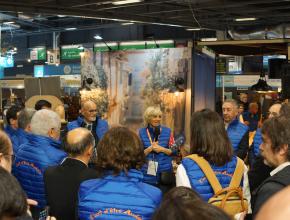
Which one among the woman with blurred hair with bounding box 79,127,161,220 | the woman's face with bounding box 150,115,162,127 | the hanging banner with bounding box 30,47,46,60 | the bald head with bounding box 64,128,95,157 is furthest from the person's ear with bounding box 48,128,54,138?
the hanging banner with bounding box 30,47,46,60

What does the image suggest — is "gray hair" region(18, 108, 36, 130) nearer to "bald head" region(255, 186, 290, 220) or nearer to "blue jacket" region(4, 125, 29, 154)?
"blue jacket" region(4, 125, 29, 154)

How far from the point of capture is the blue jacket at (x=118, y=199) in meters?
2.37

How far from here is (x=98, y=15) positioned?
31.2ft

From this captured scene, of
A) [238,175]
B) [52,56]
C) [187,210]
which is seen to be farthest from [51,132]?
[52,56]

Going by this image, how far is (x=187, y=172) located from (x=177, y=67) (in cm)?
559

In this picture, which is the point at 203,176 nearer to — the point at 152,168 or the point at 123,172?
the point at 123,172

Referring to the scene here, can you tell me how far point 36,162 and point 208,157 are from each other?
4.23ft

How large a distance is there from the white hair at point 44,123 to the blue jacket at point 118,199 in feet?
4.23

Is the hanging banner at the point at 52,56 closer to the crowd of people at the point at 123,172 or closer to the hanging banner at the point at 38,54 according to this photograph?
the hanging banner at the point at 38,54

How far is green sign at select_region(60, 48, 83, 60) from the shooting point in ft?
62.6

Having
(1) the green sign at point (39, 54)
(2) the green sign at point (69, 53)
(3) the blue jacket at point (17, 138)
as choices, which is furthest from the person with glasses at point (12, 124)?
(1) the green sign at point (39, 54)

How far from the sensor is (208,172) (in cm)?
283

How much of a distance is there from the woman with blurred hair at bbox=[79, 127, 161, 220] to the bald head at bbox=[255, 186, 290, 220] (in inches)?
59.4

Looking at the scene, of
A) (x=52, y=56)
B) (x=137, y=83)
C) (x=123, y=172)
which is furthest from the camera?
(x=52, y=56)
